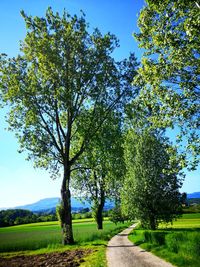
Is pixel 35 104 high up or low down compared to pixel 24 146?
up

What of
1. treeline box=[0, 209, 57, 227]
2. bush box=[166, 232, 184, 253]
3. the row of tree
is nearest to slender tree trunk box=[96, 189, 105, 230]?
the row of tree

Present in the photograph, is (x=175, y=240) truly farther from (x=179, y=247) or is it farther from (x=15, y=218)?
(x=15, y=218)

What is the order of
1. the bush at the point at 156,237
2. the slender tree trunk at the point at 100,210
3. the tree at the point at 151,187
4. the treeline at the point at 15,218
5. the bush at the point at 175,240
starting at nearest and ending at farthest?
the bush at the point at 175,240
the bush at the point at 156,237
the tree at the point at 151,187
the slender tree trunk at the point at 100,210
the treeline at the point at 15,218

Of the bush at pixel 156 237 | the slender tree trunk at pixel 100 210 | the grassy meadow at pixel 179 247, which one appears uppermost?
the slender tree trunk at pixel 100 210

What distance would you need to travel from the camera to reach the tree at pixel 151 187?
40.1m

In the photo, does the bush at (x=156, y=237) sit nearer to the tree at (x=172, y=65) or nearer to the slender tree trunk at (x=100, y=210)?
the tree at (x=172, y=65)

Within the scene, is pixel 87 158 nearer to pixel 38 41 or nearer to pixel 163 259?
pixel 38 41

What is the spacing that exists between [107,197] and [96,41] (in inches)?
1500

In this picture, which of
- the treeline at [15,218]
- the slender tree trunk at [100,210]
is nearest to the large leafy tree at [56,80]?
the slender tree trunk at [100,210]

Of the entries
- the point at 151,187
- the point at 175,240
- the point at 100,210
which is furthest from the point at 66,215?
the point at 100,210

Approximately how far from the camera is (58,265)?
23516mm

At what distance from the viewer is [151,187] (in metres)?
40.1

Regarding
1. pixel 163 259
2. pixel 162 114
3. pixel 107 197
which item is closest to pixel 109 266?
pixel 163 259

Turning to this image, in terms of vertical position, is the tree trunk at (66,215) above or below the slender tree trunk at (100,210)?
below
